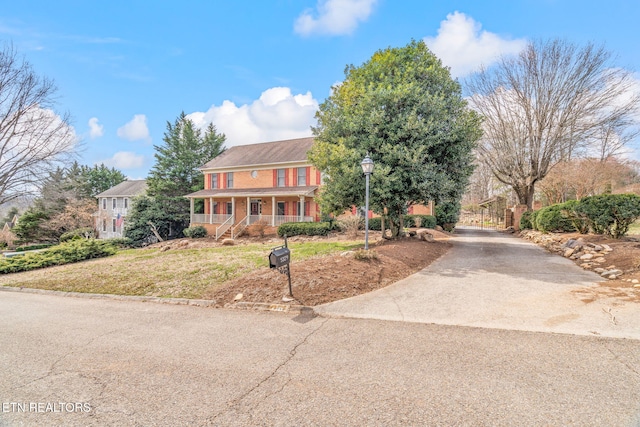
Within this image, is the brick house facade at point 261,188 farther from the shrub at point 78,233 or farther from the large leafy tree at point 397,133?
the shrub at point 78,233

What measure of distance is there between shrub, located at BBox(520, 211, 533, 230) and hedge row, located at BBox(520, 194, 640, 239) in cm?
517

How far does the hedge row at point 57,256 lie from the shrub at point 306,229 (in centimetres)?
993

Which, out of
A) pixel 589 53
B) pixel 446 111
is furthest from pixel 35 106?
pixel 589 53

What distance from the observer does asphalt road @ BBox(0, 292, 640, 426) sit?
8.30ft

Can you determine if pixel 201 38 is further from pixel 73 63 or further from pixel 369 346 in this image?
pixel 369 346

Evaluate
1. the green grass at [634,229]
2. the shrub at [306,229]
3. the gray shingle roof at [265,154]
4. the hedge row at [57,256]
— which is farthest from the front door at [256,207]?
the green grass at [634,229]

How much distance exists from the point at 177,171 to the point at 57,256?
62.1 ft

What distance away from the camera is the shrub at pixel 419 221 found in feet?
66.6

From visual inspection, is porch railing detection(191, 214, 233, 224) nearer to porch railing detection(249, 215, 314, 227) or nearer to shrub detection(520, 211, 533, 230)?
porch railing detection(249, 215, 314, 227)

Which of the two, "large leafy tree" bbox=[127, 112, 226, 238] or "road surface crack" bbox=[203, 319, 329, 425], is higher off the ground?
"large leafy tree" bbox=[127, 112, 226, 238]

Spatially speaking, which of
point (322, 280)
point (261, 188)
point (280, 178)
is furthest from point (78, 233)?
point (322, 280)

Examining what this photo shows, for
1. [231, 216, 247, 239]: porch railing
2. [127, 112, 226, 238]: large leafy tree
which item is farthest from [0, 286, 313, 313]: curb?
[127, 112, 226, 238]: large leafy tree

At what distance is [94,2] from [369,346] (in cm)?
1239

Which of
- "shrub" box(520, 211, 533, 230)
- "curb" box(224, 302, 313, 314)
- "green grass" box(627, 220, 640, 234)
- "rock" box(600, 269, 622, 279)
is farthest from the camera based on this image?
"shrub" box(520, 211, 533, 230)
